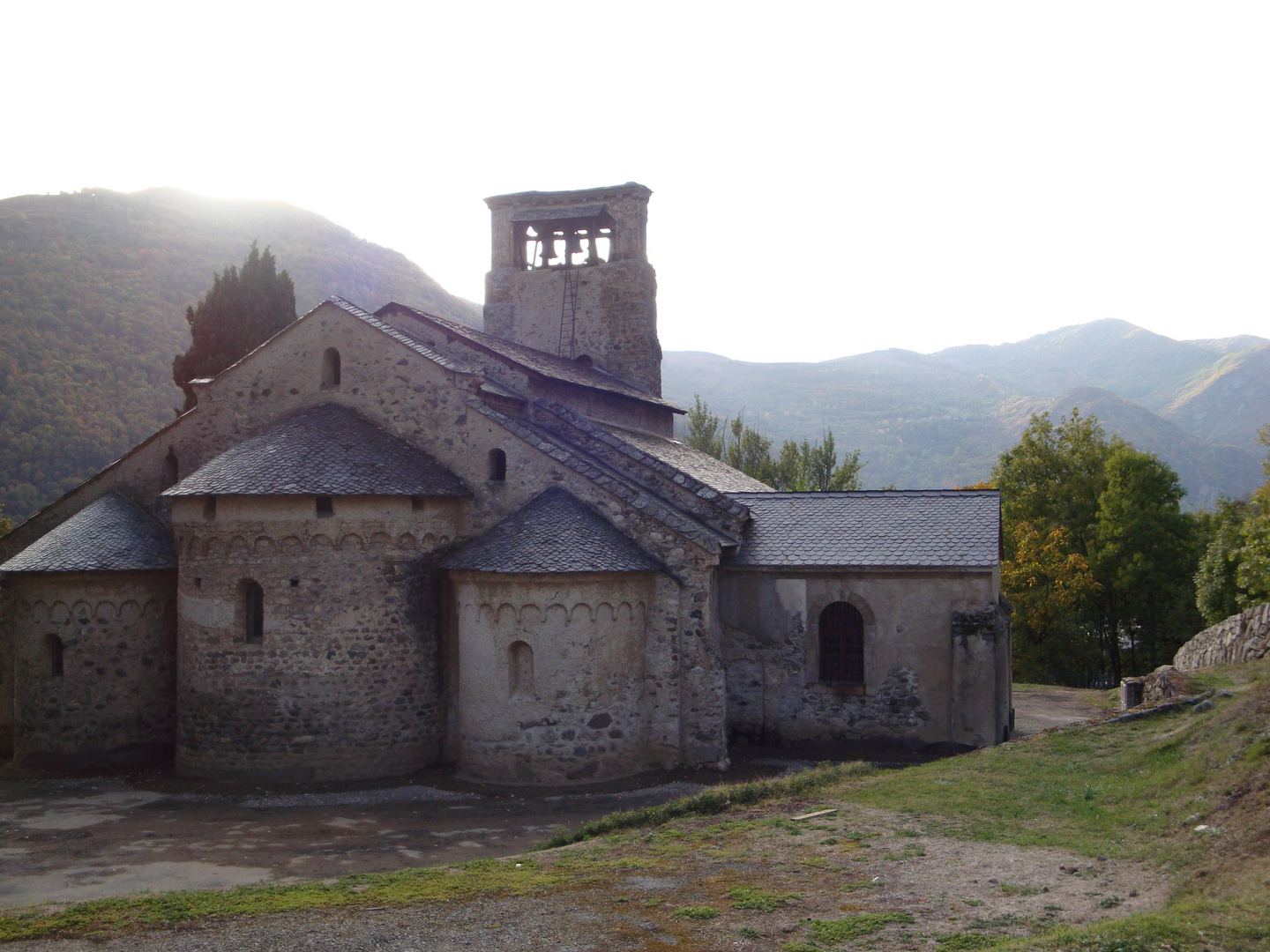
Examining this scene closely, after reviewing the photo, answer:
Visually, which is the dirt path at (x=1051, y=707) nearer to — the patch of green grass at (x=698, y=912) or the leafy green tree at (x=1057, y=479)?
the patch of green grass at (x=698, y=912)

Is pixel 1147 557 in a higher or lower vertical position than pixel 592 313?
lower

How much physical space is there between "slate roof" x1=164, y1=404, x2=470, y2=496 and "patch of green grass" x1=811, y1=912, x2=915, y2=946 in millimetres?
11460

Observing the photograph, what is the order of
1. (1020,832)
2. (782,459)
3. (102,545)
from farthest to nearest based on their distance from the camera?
1. (782,459)
2. (102,545)
3. (1020,832)

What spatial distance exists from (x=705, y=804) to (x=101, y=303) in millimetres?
55353

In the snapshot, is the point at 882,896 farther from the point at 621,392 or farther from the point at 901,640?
the point at 621,392

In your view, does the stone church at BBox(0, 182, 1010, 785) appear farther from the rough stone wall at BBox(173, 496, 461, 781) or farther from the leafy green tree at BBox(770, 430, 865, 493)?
the leafy green tree at BBox(770, 430, 865, 493)

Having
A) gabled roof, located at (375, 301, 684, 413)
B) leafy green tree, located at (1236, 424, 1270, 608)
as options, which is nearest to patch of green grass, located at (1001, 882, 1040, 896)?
gabled roof, located at (375, 301, 684, 413)

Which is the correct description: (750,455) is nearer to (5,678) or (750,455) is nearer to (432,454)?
(432,454)

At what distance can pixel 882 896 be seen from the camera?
29.7ft

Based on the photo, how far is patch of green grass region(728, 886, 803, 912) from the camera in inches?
354

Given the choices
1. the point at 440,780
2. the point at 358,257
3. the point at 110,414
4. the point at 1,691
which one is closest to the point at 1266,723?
the point at 440,780

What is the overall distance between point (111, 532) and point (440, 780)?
29.1 ft

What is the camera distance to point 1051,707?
84.4ft

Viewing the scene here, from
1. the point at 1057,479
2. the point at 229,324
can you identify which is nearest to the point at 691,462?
the point at 229,324
